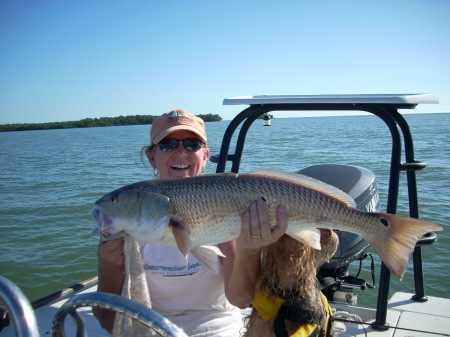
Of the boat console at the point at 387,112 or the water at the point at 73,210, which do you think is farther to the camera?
→ the water at the point at 73,210

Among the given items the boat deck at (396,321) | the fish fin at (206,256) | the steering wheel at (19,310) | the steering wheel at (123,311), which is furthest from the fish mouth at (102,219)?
the boat deck at (396,321)

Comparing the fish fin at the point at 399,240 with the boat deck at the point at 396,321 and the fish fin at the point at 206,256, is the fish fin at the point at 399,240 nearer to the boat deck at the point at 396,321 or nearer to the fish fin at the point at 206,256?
the fish fin at the point at 206,256

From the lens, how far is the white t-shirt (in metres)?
2.65

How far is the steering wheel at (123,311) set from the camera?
135 centimetres

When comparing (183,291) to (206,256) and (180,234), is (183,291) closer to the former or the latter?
(206,256)

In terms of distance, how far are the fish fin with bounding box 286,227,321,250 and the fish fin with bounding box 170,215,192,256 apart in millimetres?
599

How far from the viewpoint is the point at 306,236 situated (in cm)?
223

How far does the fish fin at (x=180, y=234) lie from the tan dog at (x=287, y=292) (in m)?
0.58

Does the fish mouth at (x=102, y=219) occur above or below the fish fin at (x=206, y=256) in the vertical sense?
above

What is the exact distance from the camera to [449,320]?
140 inches

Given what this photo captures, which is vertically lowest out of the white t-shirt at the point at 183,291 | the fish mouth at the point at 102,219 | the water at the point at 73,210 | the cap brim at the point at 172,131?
the water at the point at 73,210

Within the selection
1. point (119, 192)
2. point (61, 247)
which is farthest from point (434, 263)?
point (61, 247)

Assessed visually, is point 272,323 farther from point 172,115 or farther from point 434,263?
point 434,263

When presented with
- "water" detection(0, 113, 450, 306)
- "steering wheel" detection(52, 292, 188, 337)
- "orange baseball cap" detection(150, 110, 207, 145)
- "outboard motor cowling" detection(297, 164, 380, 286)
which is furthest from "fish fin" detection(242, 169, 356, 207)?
"water" detection(0, 113, 450, 306)
